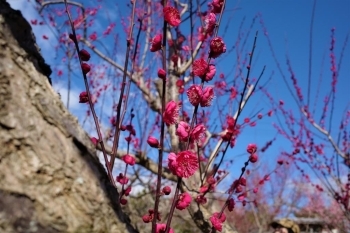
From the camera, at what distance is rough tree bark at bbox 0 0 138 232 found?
77 cm

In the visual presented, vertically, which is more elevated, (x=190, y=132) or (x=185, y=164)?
(x=190, y=132)

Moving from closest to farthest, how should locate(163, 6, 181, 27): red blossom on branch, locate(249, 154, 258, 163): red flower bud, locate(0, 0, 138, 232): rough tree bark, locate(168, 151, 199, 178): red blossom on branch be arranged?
locate(0, 0, 138, 232): rough tree bark < locate(168, 151, 199, 178): red blossom on branch < locate(163, 6, 181, 27): red blossom on branch < locate(249, 154, 258, 163): red flower bud

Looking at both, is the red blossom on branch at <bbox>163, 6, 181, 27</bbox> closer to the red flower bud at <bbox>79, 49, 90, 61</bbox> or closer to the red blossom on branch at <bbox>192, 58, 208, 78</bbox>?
the red blossom on branch at <bbox>192, 58, 208, 78</bbox>

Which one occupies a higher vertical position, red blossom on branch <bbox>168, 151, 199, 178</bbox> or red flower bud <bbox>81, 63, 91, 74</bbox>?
red flower bud <bbox>81, 63, 91, 74</bbox>

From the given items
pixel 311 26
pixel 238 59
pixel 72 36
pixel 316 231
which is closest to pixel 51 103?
pixel 72 36

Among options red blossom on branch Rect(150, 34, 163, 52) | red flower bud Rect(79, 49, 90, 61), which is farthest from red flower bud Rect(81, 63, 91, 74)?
red blossom on branch Rect(150, 34, 163, 52)

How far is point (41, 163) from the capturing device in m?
0.83

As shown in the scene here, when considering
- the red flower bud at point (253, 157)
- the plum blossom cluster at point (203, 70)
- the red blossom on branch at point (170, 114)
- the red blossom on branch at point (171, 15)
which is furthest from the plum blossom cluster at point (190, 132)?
the red flower bud at point (253, 157)

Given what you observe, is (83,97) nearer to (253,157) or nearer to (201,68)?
(201,68)

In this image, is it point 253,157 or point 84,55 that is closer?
point 84,55

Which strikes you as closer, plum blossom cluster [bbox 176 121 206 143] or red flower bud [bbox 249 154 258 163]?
plum blossom cluster [bbox 176 121 206 143]

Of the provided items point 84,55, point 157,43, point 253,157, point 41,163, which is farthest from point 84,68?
point 253,157

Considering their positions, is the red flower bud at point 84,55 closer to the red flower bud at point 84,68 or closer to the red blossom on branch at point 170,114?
the red flower bud at point 84,68

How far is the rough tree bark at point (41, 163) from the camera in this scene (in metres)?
0.77
